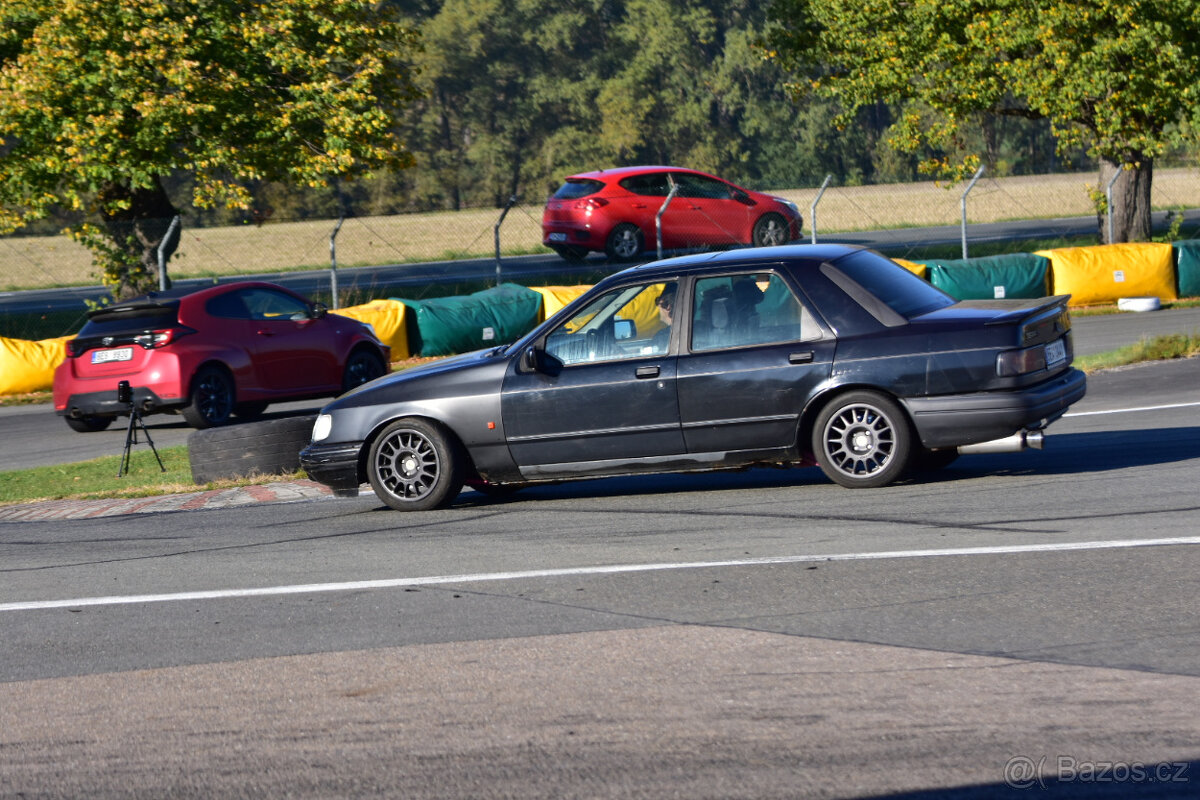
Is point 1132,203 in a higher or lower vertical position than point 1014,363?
higher

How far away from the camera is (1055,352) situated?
8.71 meters

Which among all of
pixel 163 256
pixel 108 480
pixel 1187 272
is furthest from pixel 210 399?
pixel 1187 272

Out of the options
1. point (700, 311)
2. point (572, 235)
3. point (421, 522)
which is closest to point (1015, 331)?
point (700, 311)

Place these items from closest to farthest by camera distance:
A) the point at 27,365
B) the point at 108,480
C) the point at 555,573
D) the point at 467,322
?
the point at 555,573
the point at 108,480
the point at 27,365
the point at 467,322

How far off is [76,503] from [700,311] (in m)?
5.30

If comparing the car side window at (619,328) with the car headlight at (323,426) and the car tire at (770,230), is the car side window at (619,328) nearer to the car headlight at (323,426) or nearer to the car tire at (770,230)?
the car headlight at (323,426)

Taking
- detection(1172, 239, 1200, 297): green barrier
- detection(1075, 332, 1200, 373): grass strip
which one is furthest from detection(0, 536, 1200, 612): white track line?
detection(1172, 239, 1200, 297): green barrier

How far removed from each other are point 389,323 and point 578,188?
8.33 m

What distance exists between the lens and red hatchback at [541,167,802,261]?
2747 centimetres

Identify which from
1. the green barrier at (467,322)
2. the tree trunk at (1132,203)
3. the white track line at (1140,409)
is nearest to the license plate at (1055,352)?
the white track line at (1140,409)

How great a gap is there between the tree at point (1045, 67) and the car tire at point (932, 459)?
19.1 m

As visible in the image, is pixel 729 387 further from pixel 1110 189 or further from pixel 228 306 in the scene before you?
pixel 1110 189

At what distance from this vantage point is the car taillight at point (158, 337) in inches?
597

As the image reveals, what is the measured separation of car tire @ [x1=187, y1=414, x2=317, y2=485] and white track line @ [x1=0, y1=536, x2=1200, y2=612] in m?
4.13
